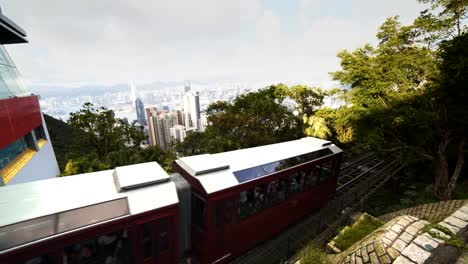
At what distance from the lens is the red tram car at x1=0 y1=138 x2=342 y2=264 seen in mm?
4125

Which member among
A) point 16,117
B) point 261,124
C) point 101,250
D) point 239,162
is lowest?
point 101,250

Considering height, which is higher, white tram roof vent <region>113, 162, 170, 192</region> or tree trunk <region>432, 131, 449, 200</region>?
white tram roof vent <region>113, 162, 170, 192</region>

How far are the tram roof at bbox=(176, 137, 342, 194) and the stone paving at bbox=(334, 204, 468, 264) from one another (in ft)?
10.9

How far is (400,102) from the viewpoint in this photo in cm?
927

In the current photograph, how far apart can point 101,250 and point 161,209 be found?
4.81ft

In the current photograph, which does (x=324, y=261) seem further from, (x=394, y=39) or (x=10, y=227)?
(x=394, y=39)

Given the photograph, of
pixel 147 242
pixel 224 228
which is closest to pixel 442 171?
pixel 224 228

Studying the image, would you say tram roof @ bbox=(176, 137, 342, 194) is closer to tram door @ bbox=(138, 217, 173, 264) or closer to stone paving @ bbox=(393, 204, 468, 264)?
tram door @ bbox=(138, 217, 173, 264)

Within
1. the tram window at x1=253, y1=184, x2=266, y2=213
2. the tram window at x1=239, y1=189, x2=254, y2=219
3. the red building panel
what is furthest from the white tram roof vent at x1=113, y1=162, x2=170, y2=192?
the red building panel

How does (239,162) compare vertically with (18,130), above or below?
below

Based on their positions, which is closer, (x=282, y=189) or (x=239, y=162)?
(x=239, y=162)

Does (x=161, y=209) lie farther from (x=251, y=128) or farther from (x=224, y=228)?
(x=251, y=128)

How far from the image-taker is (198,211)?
638cm

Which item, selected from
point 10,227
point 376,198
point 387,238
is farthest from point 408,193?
point 10,227
